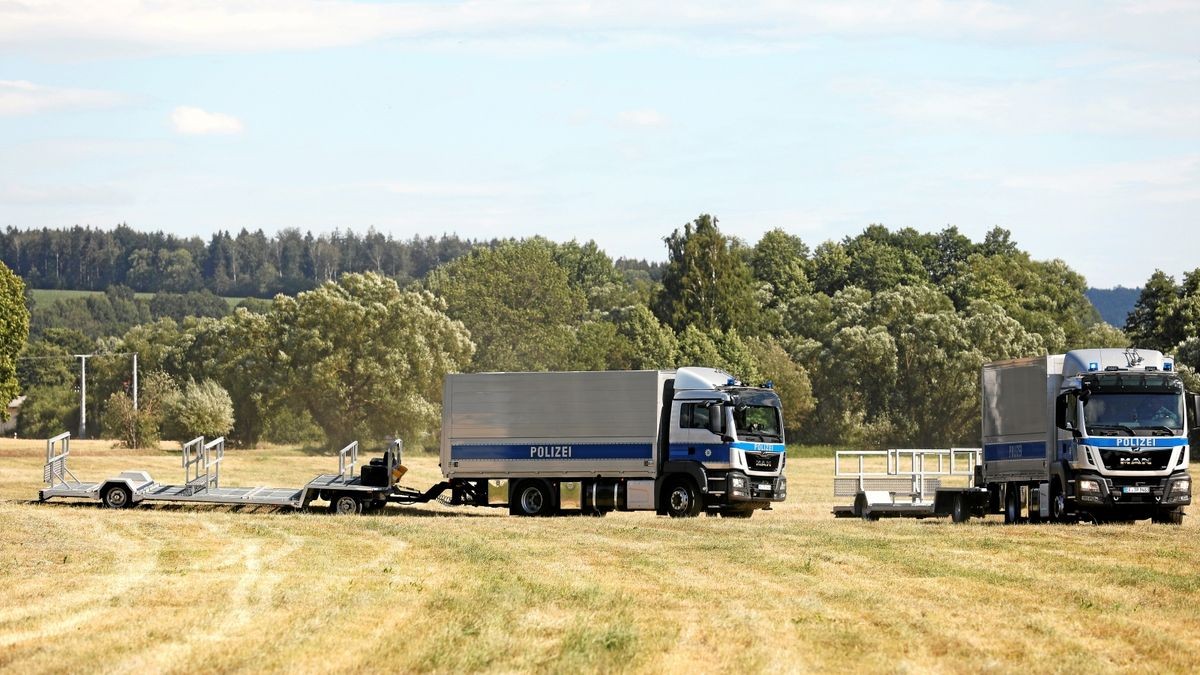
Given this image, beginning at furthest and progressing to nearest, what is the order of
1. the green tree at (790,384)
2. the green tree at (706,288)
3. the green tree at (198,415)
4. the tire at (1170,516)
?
the green tree at (706,288)
the green tree at (790,384)
the green tree at (198,415)
the tire at (1170,516)

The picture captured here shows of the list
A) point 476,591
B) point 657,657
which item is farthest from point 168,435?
point 657,657

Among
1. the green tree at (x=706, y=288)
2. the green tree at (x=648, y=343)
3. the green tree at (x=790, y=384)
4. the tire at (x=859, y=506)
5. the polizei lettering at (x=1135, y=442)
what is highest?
the green tree at (x=706, y=288)

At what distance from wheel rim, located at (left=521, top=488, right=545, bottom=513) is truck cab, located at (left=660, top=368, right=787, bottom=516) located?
282 centimetres

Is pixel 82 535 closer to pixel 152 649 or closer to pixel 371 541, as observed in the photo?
pixel 371 541

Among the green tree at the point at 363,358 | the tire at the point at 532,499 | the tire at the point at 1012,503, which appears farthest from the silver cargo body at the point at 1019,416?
the green tree at the point at 363,358

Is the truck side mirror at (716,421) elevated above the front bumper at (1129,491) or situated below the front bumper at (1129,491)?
above

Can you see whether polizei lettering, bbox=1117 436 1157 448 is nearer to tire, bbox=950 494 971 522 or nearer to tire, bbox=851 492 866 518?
tire, bbox=950 494 971 522

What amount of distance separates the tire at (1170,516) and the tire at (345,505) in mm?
16906

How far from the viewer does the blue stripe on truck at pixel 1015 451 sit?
113 feet

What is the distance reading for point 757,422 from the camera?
120ft

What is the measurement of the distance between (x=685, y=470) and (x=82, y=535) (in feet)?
44.2

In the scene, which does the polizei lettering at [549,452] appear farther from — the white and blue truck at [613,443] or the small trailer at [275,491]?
the small trailer at [275,491]

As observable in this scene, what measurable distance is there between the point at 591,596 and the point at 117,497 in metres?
21.2

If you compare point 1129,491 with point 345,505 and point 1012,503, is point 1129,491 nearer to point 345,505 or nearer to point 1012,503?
point 1012,503
